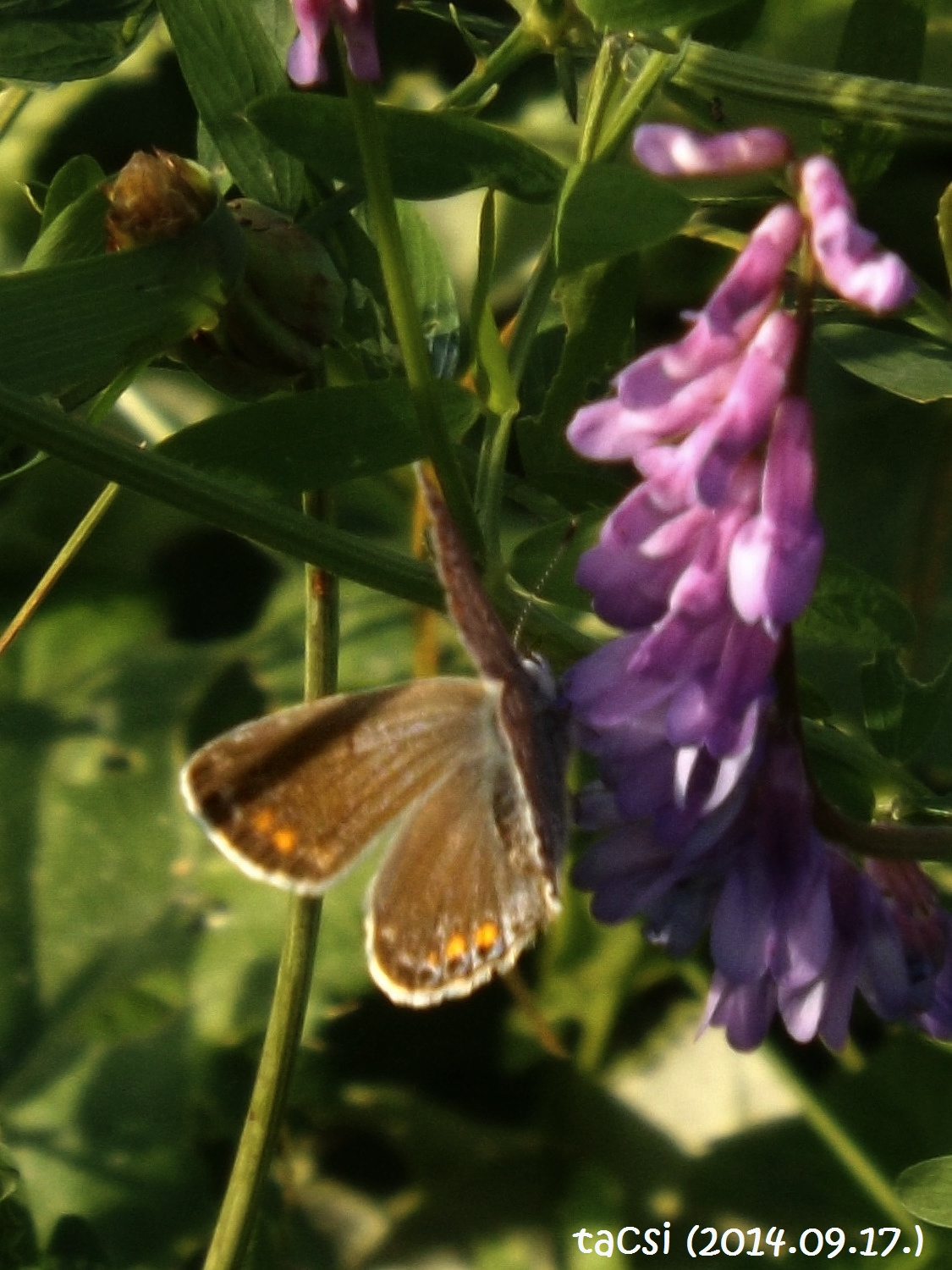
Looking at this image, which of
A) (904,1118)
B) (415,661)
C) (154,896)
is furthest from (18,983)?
(904,1118)

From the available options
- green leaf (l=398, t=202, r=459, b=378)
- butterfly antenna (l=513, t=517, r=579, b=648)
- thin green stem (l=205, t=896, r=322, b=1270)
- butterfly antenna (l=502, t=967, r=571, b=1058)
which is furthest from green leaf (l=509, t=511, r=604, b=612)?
butterfly antenna (l=502, t=967, r=571, b=1058)

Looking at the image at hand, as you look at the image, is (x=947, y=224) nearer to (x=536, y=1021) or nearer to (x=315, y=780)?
(x=315, y=780)

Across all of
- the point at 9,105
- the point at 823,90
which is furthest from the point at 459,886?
the point at 9,105

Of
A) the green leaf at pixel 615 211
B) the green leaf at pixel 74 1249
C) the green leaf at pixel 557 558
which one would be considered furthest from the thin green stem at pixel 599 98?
the green leaf at pixel 74 1249

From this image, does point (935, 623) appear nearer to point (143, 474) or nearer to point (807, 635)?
point (807, 635)

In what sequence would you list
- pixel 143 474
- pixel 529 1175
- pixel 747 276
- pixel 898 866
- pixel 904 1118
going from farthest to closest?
pixel 529 1175 → pixel 904 1118 → pixel 898 866 → pixel 143 474 → pixel 747 276
